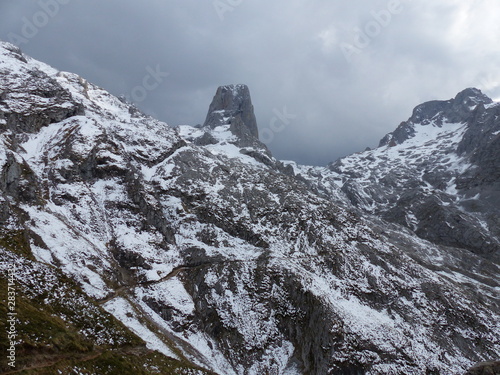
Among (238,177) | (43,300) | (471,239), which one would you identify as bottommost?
(43,300)

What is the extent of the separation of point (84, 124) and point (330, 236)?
73.6 meters

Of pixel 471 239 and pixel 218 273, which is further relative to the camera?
pixel 471 239

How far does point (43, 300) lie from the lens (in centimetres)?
3291

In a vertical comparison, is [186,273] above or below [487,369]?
A: below

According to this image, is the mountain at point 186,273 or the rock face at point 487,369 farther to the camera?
the rock face at point 487,369

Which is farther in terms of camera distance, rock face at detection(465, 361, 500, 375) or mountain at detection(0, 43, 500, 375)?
rock face at detection(465, 361, 500, 375)

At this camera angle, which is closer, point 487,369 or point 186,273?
point 487,369

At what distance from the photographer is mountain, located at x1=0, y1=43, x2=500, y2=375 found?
36.3m

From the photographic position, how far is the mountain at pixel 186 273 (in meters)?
36.3

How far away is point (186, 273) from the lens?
66188 mm

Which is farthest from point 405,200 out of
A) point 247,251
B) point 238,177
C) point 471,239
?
point 247,251

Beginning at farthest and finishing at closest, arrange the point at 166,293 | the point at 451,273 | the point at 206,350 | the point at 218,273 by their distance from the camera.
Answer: the point at 451,273 < the point at 218,273 < the point at 166,293 < the point at 206,350

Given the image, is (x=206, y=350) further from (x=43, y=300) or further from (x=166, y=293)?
(x=43, y=300)

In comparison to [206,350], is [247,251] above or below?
above
